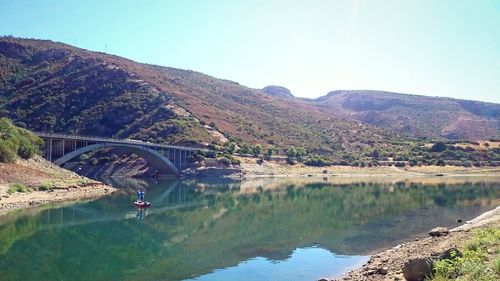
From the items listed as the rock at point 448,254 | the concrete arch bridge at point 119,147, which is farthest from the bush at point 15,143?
the rock at point 448,254

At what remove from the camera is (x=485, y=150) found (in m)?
123

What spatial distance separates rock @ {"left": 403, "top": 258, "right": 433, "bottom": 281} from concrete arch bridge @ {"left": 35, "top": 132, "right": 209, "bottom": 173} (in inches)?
2432

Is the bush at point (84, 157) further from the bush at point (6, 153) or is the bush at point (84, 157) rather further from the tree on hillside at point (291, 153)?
the bush at point (6, 153)

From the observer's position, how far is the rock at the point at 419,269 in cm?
1352

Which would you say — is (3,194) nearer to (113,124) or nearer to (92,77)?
(113,124)

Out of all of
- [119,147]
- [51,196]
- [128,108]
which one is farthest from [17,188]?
[128,108]

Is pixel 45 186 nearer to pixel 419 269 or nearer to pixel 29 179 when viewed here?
pixel 29 179

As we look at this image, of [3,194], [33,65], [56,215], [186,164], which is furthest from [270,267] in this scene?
[33,65]

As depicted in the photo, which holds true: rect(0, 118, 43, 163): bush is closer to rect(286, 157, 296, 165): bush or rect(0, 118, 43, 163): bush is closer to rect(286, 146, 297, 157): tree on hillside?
rect(286, 157, 296, 165): bush

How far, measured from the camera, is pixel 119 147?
8575cm

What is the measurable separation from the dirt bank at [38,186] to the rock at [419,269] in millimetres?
34675

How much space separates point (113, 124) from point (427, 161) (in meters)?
77.6

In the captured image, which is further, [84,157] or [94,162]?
[84,157]

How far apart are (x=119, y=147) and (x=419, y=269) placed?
→ 254ft
